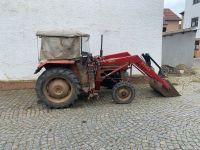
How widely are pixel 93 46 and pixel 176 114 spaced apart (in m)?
4.08

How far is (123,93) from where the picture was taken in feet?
20.3

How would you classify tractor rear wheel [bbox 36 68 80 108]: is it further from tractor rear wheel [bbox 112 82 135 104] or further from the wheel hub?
tractor rear wheel [bbox 112 82 135 104]

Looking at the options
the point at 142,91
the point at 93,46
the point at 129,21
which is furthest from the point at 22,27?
the point at 142,91

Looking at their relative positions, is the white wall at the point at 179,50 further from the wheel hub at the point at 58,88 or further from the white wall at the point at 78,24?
the wheel hub at the point at 58,88

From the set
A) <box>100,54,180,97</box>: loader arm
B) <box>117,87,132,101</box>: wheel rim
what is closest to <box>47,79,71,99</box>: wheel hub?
<box>100,54,180,97</box>: loader arm

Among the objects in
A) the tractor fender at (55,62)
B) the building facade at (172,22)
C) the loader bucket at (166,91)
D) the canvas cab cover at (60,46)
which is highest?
the building facade at (172,22)

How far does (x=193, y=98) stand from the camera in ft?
22.1

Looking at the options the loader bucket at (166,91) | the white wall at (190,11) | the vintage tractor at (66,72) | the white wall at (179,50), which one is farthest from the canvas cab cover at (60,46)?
the white wall at (190,11)

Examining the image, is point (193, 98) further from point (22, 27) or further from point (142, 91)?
point (22, 27)

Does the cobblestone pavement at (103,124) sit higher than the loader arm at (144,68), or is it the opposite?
the loader arm at (144,68)

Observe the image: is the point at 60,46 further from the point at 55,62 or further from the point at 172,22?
the point at 172,22

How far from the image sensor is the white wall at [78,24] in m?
7.59

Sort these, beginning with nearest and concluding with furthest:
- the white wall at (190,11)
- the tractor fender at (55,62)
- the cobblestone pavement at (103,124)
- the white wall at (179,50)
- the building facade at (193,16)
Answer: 1. the cobblestone pavement at (103,124)
2. the tractor fender at (55,62)
3. the white wall at (179,50)
4. the building facade at (193,16)
5. the white wall at (190,11)

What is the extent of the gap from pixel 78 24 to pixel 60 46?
2.39 m
